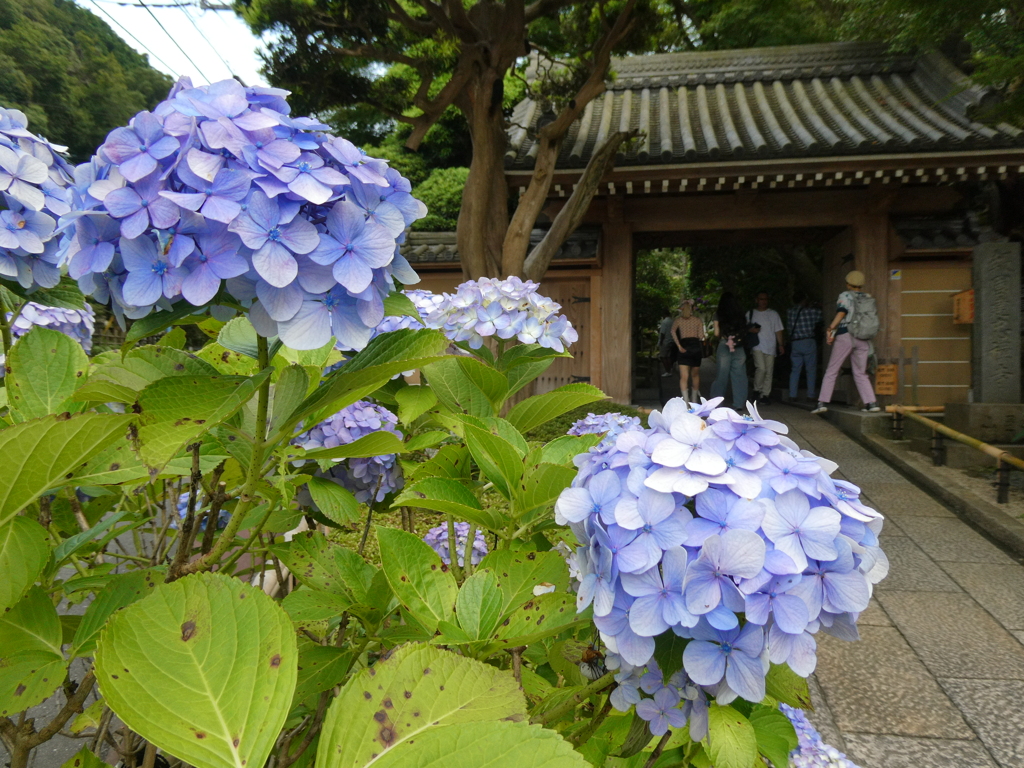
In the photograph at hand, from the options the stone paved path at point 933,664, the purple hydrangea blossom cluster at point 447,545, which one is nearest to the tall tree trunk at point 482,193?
the stone paved path at point 933,664

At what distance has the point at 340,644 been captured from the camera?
1018 millimetres

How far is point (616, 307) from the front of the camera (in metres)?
7.83

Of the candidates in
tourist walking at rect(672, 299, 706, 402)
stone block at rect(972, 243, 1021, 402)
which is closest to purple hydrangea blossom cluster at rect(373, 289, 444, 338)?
stone block at rect(972, 243, 1021, 402)

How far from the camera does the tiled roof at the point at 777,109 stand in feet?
21.0

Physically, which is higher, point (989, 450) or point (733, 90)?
point (733, 90)

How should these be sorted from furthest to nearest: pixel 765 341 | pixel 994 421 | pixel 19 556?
pixel 765 341
pixel 994 421
pixel 19 556

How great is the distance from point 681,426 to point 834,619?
0.25 m

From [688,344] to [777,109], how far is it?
131 inches

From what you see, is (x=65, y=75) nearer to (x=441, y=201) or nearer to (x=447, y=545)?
(x=441, y=201)

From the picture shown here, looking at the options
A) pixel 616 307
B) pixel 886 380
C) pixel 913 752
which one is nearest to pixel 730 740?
pixel 913 752

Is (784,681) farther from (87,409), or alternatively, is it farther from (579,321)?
(579,321)

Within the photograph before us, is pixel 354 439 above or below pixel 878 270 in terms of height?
below

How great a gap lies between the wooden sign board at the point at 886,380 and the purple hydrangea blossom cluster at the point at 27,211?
7887 mm

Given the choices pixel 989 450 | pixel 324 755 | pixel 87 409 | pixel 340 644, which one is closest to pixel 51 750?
pixel 340 644
